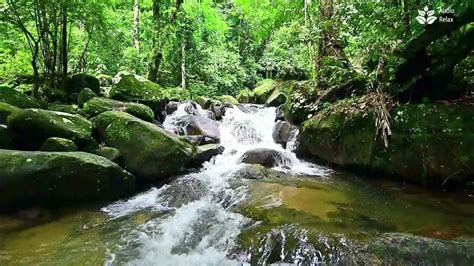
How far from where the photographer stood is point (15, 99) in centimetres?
739

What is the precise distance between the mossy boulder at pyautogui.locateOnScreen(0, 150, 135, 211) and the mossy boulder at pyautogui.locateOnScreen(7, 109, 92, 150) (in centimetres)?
92

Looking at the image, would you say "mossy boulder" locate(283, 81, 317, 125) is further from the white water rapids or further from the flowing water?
the flowing water

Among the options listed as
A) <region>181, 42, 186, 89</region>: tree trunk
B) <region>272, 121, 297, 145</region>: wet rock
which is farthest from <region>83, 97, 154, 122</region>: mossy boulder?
<region>181, 42, 186, 89</region>: tree trunk

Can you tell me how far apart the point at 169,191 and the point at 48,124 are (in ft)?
7.81

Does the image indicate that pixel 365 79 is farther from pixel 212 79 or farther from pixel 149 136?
pixel 212 79

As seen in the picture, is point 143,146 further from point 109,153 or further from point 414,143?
point 414,143

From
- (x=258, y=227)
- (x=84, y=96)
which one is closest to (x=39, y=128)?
(x=84, y=96)

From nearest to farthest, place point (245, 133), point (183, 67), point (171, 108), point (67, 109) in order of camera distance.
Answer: point (67, 109) < point (245, 133) < point (171, 108) < point (183, 67)

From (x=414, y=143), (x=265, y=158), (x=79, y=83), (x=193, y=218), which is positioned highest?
(x=79, y=83)

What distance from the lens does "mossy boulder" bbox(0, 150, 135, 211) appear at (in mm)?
5129

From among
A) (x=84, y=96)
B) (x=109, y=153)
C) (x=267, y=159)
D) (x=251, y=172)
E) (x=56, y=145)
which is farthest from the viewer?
(x=84, y=96)

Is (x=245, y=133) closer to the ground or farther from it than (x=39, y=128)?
closer to the ground

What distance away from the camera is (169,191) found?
247 inches

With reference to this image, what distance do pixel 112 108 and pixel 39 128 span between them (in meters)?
2.33
